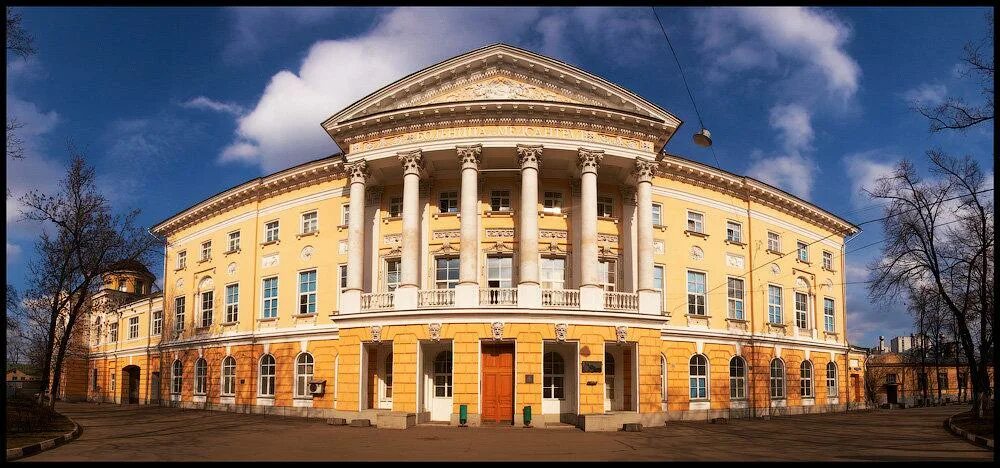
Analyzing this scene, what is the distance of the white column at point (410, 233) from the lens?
2611 centimetres

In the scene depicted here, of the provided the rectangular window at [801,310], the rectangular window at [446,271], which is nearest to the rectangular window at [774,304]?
the rectangular window at [801,310]

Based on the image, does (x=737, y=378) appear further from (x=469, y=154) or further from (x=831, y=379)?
(x=469, y=154)

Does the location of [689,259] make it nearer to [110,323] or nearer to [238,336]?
[238,336]

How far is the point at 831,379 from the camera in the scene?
126ft

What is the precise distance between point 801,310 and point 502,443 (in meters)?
24.0

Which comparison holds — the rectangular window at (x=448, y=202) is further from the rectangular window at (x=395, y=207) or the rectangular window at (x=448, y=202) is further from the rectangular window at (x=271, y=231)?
the rectangular window at (x=271, y=231)

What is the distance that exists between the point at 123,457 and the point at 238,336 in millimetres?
19616

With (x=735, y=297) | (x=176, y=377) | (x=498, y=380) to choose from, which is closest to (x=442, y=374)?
(x=498, y=380)

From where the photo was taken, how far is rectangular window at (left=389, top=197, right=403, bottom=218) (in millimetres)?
30375

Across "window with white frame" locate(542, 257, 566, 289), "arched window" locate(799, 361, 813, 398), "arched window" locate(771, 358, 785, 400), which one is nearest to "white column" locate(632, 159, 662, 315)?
"window with white frame" locate(542, 257, 566, 289)

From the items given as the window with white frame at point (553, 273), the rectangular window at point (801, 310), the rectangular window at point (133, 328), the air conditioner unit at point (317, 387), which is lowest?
the air conditioner unit at point (317, 387)

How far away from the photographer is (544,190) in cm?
2936

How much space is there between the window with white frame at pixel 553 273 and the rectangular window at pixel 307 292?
11.3 m
